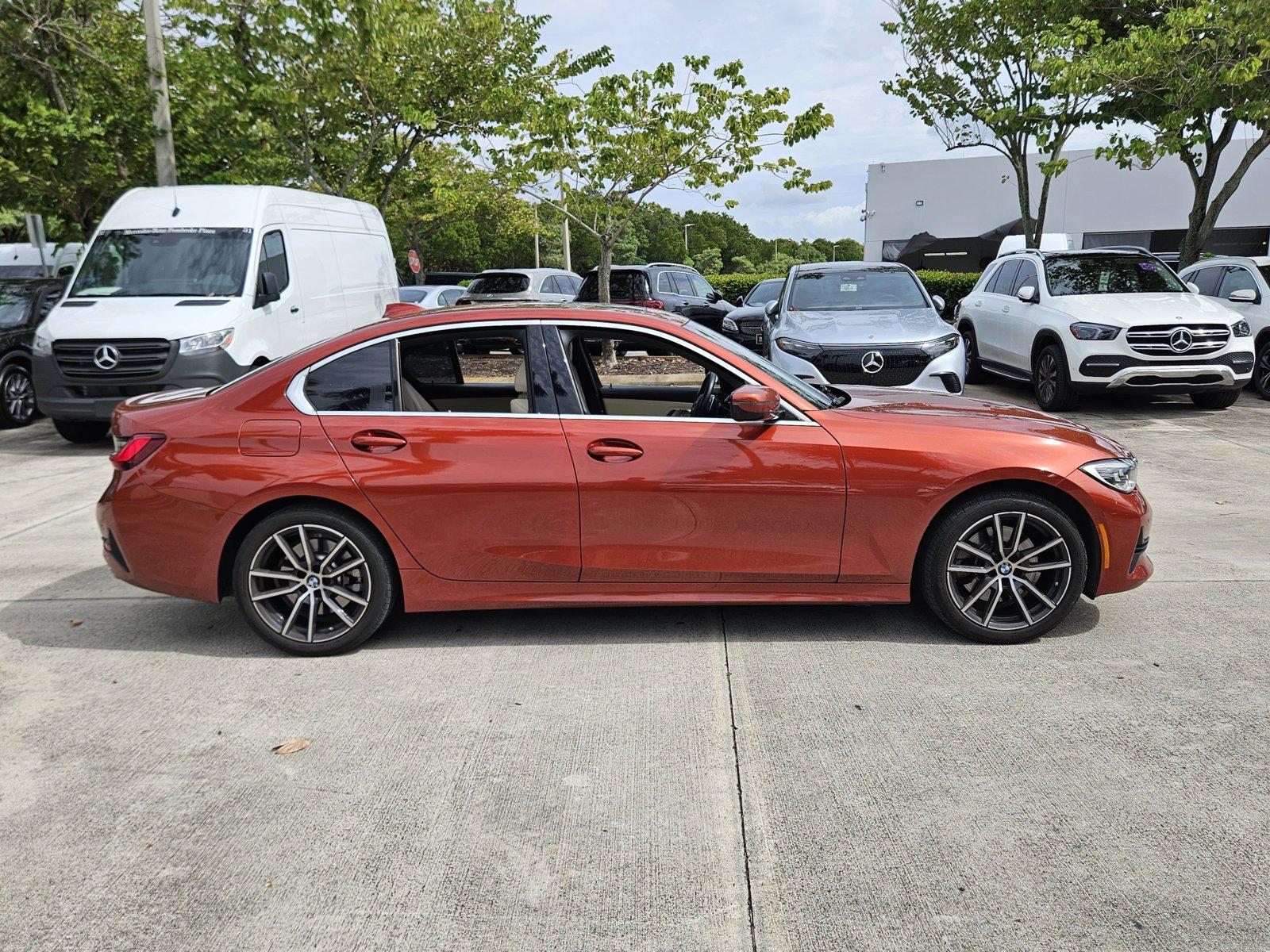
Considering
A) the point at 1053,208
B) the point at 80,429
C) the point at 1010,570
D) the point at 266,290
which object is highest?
the point at 1053,208

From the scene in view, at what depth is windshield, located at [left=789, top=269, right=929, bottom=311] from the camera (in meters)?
11.3

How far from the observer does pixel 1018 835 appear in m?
3.12

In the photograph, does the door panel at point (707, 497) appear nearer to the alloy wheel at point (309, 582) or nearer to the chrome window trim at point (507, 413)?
the chrome window trim at point (507, 413)

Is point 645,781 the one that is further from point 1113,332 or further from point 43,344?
point 1113,332

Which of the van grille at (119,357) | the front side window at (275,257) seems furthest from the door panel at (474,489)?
the front side window at (275,257)

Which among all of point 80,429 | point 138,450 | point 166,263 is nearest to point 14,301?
point 80,429

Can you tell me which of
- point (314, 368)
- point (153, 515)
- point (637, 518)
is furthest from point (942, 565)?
point (153, 515)

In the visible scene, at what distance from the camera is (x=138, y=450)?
4.68 metres

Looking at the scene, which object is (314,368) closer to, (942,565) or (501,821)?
(501,821)

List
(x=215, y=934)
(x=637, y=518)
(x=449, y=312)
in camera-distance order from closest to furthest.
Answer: (x=215, y=934), (x=637, y=518), (x=449, y=312)

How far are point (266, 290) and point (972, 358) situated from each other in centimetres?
953

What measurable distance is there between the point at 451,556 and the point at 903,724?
2.03 metres

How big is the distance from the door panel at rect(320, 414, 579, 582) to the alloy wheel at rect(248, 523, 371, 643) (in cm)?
29

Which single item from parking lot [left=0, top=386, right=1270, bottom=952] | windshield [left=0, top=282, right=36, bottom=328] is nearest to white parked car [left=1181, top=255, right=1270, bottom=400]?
parking lot [left=0, top=386, right=1270, bottom=952]
